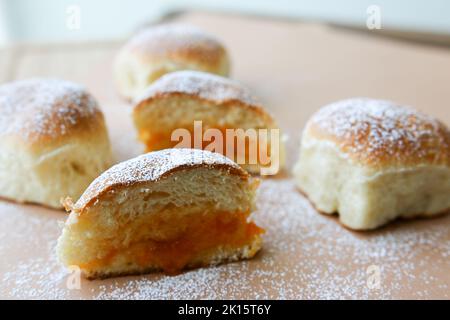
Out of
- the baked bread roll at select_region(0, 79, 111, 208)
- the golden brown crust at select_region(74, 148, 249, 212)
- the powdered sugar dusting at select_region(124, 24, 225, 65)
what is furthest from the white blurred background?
the golden brown crust at select_region(74, 148, 249, 212)

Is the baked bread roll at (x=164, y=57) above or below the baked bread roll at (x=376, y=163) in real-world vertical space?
above

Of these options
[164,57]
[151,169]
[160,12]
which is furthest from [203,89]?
[160,12]

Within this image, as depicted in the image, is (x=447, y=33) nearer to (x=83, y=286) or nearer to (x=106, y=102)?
(x=106, y=102)

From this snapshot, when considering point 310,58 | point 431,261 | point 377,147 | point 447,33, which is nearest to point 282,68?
point 310,58

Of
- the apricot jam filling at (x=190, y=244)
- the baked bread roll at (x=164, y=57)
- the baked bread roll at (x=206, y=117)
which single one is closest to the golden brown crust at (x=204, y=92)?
the baked bread roll at (x=206, y=117)

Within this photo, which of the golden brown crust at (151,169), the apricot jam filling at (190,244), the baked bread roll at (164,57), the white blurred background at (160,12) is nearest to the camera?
the golden brown crust at (151,169)

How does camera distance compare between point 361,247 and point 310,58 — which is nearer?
point 361,247

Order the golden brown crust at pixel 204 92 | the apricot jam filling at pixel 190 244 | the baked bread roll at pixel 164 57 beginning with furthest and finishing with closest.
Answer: the baked bread roll at pixel 164 57 < the golden brown crust at pixel 204 92 < the apricot jam filling at pixel 190 244

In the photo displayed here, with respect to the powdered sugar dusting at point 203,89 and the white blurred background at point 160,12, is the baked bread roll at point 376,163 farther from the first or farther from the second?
the white blurred background at point 160,12
